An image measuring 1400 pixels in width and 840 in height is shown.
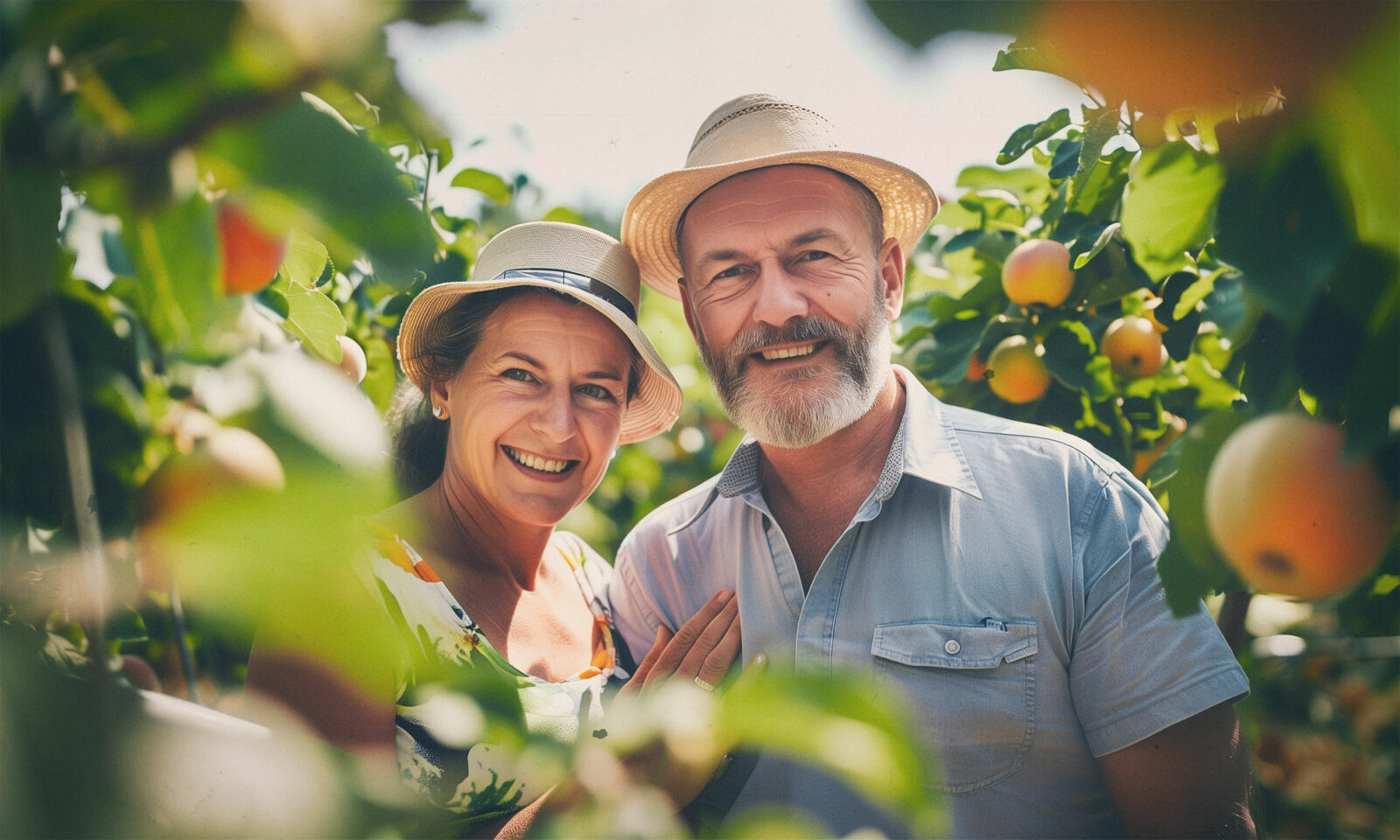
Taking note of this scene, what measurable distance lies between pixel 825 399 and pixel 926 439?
272 mm

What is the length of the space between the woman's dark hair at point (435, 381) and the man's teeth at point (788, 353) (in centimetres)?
34

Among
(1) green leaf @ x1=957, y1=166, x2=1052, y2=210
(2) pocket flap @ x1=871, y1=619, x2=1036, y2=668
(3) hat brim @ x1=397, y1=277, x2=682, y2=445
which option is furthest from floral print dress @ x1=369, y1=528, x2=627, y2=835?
(1) green leaf @ x1=957, y1=166, x2=1052, y2=210

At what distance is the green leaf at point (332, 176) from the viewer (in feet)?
1.31

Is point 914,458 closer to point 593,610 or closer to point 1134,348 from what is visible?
point 1134,348

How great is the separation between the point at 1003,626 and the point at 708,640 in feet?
2.12

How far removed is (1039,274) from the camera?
2.19 meters

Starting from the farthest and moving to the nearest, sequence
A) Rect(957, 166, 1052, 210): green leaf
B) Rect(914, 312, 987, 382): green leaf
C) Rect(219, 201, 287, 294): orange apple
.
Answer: Rect(957, 166, 1052, 210): green leaf < Rect(914, 312, 987, 382): green leaf < Rect(219, 201, 287, 294): orange apple

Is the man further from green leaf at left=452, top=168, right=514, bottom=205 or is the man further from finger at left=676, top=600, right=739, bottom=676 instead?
green leaf at left=452, top=168, right=514, bottom=205

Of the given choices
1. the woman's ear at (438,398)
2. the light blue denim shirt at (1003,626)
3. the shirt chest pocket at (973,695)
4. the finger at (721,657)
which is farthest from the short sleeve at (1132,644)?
the woman's ear at (438,398)

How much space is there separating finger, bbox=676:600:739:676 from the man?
0.29 m

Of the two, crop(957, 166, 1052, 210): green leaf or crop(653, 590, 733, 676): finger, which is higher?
crop(957, 166, 1052, 210): green leaf

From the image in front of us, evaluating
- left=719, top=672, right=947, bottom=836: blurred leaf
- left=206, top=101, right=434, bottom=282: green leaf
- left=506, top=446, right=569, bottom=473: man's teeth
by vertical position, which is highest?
left=206, top=101, right=434, bottom=282: green leaf

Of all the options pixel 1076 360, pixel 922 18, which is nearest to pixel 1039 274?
pixel 1076 360

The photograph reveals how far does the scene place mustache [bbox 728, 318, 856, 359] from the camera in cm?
218
